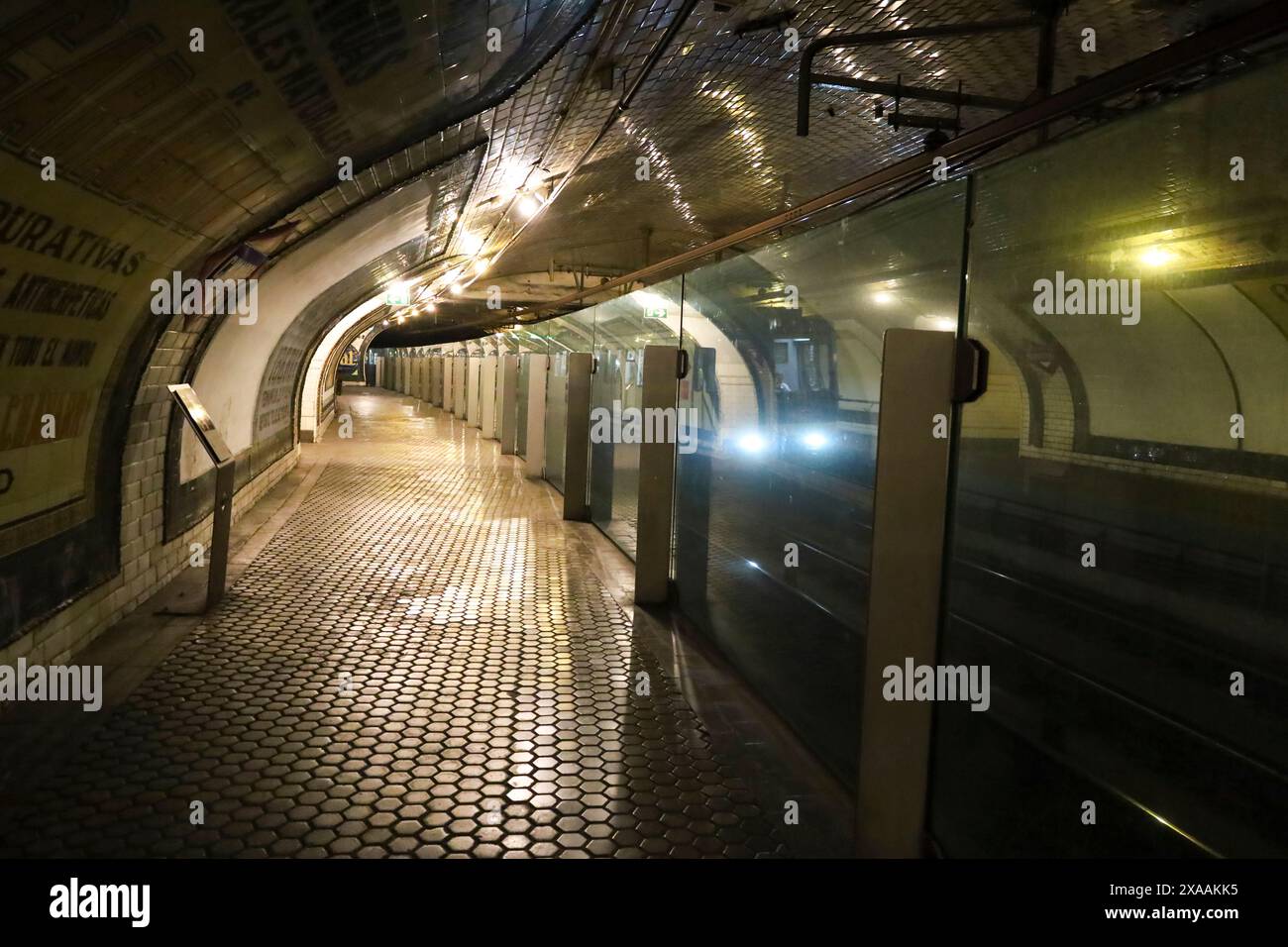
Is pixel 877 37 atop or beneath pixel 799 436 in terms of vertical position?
atop

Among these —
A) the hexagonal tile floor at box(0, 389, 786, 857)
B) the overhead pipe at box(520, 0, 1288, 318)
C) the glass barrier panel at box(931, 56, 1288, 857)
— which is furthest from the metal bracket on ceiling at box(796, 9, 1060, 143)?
the hexagonal tile floor at box(0, 389, 786, 857)

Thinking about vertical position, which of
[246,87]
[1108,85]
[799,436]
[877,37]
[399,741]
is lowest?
[399,741]

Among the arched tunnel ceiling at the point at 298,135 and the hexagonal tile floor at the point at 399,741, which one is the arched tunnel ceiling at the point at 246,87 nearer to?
the arched tunnel ceiling at the point at 298,135

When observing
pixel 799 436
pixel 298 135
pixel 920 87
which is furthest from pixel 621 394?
pixel 298 135

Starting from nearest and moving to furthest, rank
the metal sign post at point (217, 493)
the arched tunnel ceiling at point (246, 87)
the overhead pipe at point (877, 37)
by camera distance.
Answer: the arched tunnel ceiling at point (246, 87)
the metal sign post at point (217, 493)
the overhead pipe at point (877, 37)

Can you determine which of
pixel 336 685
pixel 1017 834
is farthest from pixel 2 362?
pixel 1017 834

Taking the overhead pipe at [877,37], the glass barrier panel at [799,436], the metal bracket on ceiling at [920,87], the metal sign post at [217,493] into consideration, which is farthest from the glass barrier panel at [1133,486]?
the metal sign post at [217,493]

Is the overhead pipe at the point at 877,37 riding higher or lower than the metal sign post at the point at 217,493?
higher

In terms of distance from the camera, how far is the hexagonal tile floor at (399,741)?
340 centimetres

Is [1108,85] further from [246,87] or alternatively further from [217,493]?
[217,493]

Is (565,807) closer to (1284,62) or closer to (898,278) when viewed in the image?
(898,278)

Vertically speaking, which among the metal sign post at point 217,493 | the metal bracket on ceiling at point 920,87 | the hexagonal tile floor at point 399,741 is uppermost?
the metal bracket on ceiling at point 920,87

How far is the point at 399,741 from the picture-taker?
14.0 ft

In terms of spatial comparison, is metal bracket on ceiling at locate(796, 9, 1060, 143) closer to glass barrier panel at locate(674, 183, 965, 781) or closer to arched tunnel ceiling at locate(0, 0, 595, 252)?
glass barrier panel at locate(674, 183, 965, 781)
